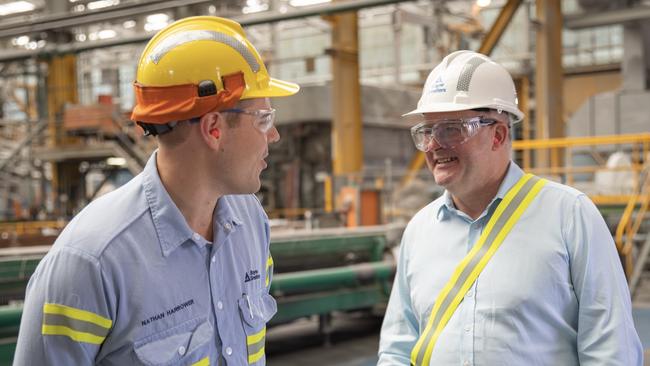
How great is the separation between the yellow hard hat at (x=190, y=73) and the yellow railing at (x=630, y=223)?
7865 millimetres

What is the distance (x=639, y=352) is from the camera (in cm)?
209

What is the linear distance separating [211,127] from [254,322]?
59 cm

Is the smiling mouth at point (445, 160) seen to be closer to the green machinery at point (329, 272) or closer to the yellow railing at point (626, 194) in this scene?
the green machinery at point (329, 272)

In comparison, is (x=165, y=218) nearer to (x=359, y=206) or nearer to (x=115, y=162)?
(x=359, y=206)

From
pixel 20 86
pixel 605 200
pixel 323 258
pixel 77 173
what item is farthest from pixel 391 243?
pixel 20 86

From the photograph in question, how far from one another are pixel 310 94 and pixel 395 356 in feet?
52.6

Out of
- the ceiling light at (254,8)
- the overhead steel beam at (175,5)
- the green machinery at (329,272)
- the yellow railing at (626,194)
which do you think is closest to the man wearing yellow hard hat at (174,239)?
the green machinery at (329,272)

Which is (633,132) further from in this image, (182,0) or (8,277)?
(8,277)

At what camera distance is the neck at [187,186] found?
5.71ft

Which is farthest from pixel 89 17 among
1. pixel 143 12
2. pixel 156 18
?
pixel 156 18

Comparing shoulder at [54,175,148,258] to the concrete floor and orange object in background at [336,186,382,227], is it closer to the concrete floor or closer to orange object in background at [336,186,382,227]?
the concrete floor

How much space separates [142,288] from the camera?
1.59 meters

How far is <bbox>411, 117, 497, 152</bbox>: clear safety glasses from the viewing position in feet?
7.61

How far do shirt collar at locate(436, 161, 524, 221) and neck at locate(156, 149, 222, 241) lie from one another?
95 centimetres
